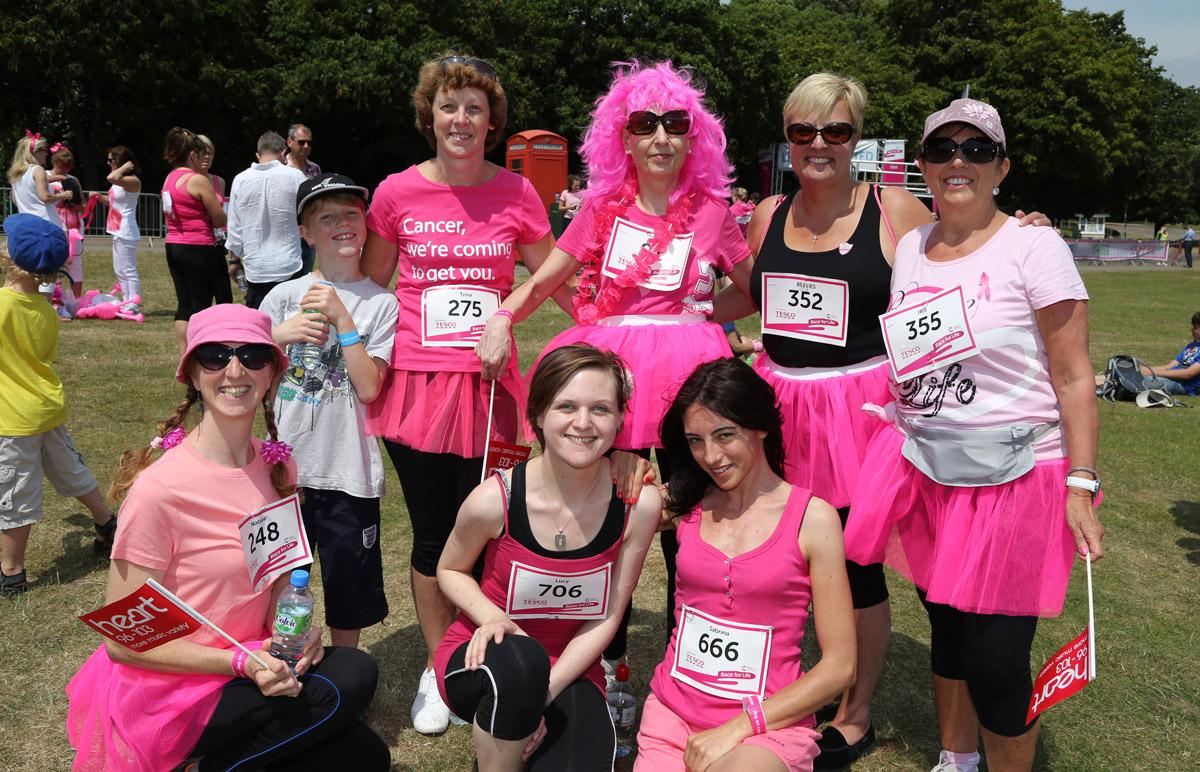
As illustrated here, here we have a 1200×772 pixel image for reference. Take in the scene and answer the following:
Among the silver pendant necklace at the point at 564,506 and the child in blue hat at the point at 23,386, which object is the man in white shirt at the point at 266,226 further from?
the silver pendant necklace at the point at 564,506

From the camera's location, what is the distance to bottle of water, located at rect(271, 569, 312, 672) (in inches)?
90.7

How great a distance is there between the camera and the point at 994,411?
7.66ft

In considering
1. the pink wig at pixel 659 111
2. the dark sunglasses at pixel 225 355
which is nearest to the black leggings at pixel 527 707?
the dark sunglasses at pixel 225 355

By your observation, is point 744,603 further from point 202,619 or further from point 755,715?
point 202,619

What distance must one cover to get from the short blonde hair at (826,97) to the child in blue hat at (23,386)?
3.13m

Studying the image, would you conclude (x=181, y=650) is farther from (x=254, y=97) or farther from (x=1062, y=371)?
(x=254, y=97)

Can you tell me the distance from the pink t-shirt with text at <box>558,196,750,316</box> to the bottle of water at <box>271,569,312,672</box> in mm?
1192

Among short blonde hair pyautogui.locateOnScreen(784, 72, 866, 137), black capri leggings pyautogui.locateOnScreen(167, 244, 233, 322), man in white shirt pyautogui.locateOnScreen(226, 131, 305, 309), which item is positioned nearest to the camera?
short blonde hair pyautogui.locateOnScreen(784, 72, 866, 137)

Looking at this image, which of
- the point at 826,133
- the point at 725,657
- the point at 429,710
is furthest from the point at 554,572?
the point at 826,133

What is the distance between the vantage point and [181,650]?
7.31ft

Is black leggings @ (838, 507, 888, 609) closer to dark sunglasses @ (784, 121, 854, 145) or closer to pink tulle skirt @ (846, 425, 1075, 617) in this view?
pink tulle skirt @ (846, 425, 1075, 617)

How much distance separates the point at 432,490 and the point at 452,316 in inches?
23.0

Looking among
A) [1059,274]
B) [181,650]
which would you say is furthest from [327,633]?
[1059,274]

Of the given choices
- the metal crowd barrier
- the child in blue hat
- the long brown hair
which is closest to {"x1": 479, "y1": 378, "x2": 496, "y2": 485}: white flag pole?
the long brown hair
